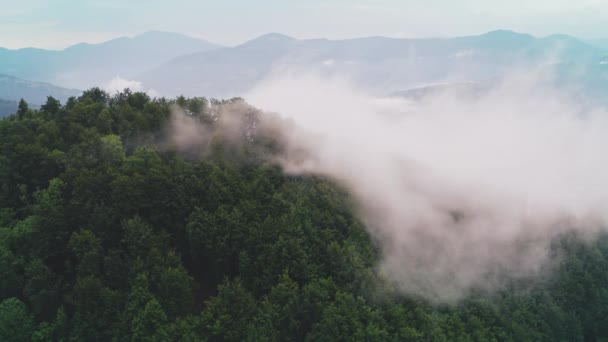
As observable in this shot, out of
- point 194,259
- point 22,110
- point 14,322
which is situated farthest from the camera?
point 22,110

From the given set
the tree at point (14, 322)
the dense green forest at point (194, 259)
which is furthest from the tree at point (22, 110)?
the tree at point (14, 322)

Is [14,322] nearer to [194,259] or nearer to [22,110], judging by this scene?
[194,259]

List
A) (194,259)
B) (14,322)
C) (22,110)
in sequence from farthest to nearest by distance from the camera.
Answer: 1. (22,110)
2. (194,259)
3. (14,322)

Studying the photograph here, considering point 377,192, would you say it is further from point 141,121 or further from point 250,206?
point 141,121

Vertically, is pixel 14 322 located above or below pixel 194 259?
below

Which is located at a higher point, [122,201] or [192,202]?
[192,202]

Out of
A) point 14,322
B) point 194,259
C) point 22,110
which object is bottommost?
point 14,322

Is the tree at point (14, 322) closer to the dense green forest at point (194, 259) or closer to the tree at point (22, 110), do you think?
the dense green forest at point (194, 259)

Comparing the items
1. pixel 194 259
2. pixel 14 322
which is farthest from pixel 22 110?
pixel 194 259

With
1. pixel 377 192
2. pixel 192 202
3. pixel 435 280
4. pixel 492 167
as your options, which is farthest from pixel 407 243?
pixel 492 167
